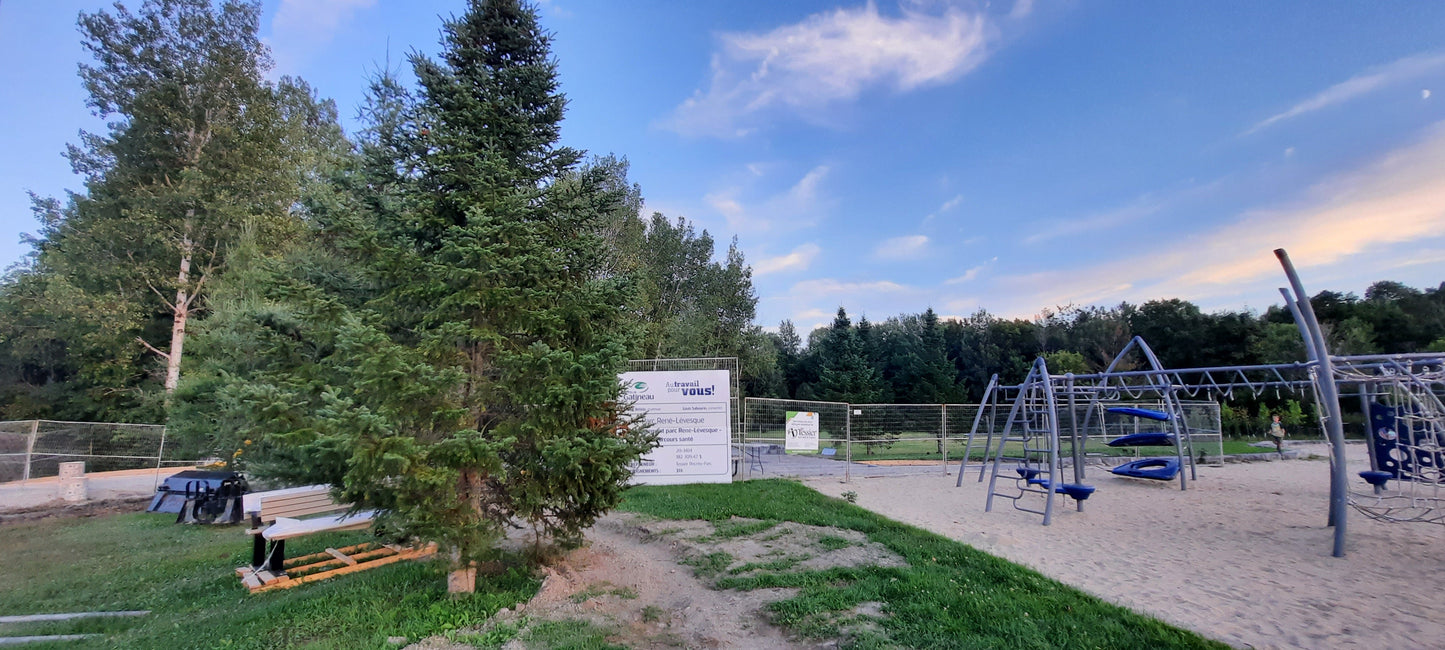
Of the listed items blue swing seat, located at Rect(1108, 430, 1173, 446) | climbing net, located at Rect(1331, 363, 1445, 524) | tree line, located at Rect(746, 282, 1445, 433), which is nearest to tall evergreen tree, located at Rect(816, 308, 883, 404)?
tree line, located at Rect(746, 282, 1445, 433)

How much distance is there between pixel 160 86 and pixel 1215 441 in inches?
1440

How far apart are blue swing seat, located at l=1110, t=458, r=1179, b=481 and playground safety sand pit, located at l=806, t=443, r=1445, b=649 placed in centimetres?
38

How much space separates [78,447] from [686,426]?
55.8 feet

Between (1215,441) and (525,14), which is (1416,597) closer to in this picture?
(525,14)

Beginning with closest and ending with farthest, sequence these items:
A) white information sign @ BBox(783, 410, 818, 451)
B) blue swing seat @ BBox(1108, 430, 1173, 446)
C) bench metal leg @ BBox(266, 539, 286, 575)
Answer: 1. bench metal leg @ BBox(266, 539, 286, 575)
2. blue swing seat @ BBox(1108, 430, 1173, 446)
3. white information sign @ BBox(783, 410, 818, 451)

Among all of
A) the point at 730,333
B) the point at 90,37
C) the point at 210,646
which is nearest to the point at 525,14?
the point at 210,646

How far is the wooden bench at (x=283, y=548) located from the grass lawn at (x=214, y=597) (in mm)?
252

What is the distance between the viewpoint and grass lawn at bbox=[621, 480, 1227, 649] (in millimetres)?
4203

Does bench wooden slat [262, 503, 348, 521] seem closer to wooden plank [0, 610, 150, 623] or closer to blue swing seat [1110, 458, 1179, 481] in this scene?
wooden plank [0, 610, 150, 623]

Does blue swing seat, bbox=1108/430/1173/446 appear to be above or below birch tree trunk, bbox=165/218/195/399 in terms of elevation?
below

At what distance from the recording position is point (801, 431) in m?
14.5

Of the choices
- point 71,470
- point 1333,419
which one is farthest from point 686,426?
point 71,470

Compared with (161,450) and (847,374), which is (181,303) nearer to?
(161,450)

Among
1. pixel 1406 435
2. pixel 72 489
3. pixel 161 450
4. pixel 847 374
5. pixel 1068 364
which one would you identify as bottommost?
pixel 72 489
